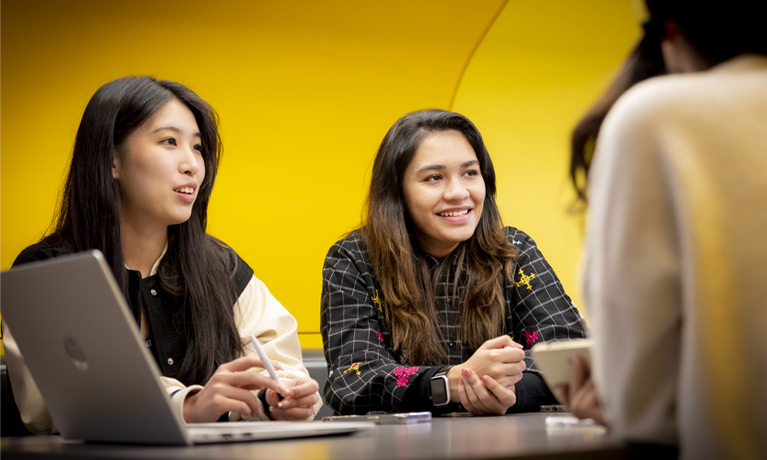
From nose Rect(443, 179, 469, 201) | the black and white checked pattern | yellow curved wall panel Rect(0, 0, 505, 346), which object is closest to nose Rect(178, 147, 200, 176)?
the black and white checked pattern

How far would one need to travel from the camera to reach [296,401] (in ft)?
5.60

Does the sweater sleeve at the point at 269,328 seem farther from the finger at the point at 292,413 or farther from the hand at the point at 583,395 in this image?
the hand at the point at 583,395

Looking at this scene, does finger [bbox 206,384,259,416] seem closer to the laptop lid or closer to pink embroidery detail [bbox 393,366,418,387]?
the laptop lid

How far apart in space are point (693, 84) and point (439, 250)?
172 centimetres

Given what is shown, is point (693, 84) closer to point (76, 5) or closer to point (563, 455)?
point (563, 455)

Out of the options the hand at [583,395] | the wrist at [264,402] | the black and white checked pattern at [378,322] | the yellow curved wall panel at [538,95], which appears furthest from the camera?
the yellow curved wall panel at [538,95]

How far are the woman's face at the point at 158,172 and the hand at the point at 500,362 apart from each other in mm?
809

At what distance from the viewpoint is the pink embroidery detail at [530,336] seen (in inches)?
94.7

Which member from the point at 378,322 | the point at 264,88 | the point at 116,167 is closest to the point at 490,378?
the point at 378,322

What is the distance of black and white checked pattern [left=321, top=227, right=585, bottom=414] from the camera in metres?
2.18

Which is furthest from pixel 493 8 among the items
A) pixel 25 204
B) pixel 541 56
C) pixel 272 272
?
pixel 25 204

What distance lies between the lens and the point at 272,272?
344cm

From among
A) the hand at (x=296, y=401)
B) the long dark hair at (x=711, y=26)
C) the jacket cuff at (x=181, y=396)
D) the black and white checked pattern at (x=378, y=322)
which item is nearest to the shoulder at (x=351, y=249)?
the black and white checked pattern at (x=378, y=322)

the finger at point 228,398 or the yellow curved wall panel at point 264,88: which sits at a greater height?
the yellow curved wall panel at point 264,88
